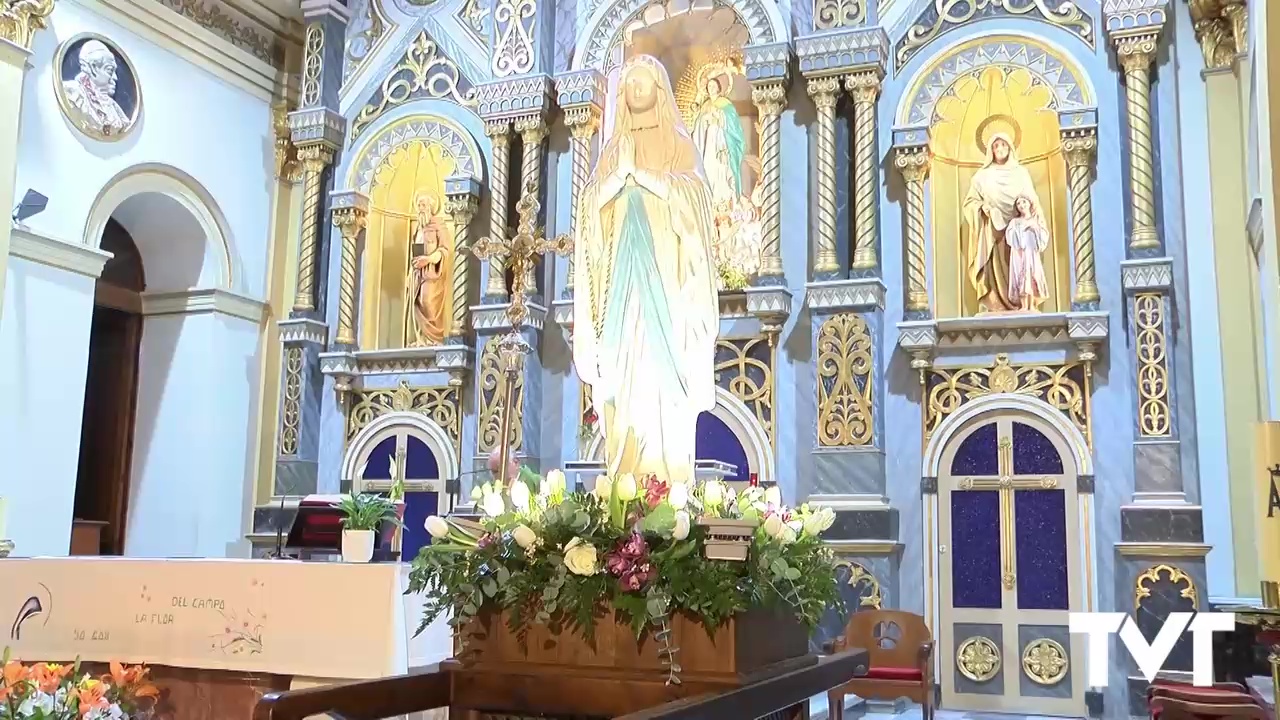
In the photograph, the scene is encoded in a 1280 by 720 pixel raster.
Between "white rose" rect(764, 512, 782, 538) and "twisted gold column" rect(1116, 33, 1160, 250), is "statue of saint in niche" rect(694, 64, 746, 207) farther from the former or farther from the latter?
"white rose" rect(764, 512, 782, 538)

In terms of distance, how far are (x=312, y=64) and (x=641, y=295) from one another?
330 inches

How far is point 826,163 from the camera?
9.44m

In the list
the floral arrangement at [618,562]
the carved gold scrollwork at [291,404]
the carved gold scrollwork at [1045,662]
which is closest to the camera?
the floral arrangement at [618,562]

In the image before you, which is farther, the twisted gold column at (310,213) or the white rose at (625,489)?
the twisted gold column at (310,213)

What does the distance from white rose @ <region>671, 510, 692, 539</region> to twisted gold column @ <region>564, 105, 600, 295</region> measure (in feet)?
23.6

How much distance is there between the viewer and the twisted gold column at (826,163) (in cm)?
932

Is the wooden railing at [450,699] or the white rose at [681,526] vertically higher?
the white rose at [681,526]

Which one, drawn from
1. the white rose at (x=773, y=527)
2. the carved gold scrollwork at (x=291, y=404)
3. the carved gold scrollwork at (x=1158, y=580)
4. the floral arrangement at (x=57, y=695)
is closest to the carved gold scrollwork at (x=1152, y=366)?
the carved gold scrollwork at (x=1158, y=580)

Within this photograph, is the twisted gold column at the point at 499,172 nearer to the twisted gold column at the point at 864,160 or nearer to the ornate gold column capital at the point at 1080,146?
the twisted gold column at the point at 864,160

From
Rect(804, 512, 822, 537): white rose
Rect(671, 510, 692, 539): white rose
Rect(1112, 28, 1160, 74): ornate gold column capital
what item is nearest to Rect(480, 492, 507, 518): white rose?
Rect(671, 510, 692, 539): white rose

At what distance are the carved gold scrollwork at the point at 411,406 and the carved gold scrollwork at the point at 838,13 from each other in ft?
14.8

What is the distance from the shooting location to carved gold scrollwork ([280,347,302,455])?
10.9 m

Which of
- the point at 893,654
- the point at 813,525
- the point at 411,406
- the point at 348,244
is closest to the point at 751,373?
the point at 893,654

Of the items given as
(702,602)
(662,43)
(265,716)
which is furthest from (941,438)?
(265,716)
